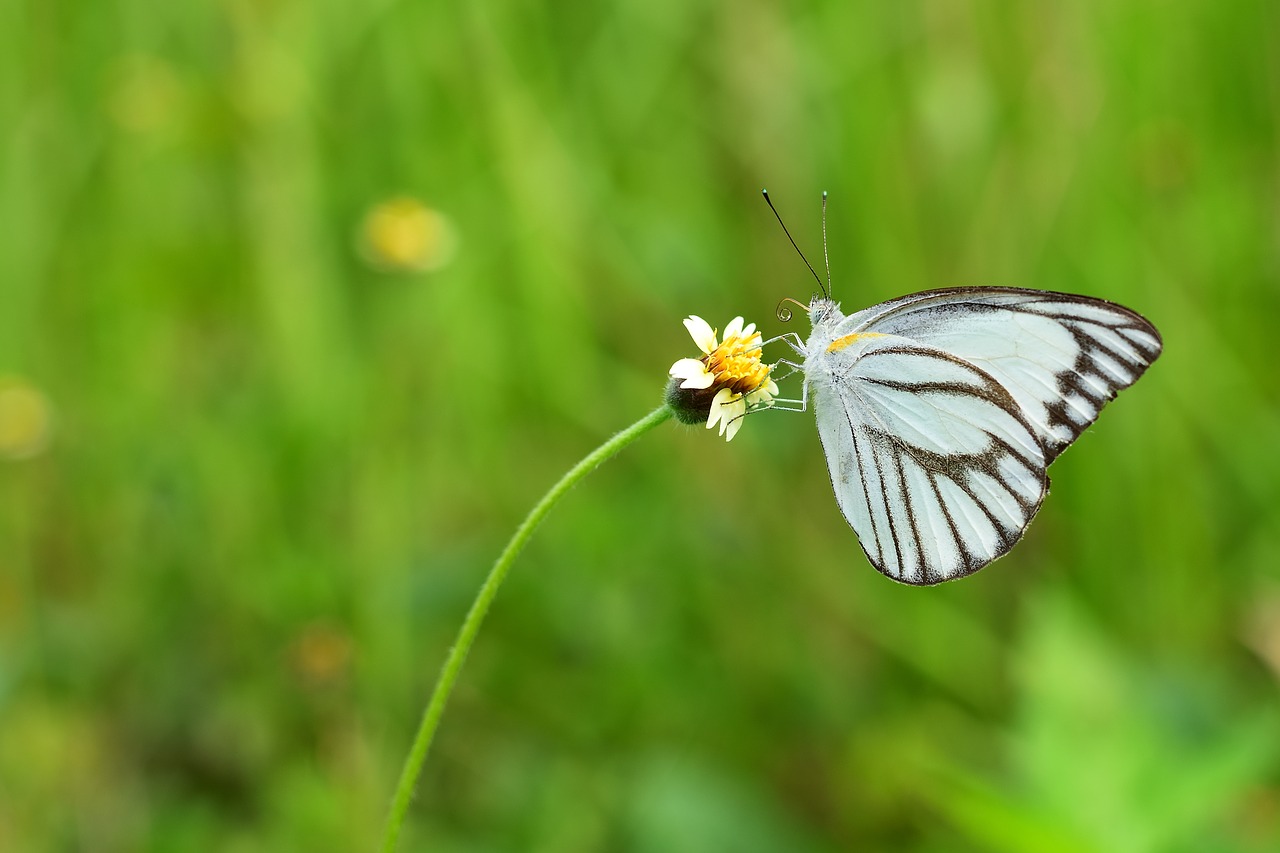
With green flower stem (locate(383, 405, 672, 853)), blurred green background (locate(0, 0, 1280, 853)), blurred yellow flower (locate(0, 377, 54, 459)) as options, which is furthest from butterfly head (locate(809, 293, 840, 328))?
blurred yellow flower (locate(0, 377, 54, 459))

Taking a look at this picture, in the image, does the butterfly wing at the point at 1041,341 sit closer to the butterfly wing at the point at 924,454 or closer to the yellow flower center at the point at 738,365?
the butterfly wing at the point at 924,454

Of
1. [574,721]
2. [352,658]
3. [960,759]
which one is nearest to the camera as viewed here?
[352,658]

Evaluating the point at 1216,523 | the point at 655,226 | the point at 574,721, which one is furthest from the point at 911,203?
the point at 574,721

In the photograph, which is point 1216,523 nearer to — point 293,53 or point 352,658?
point 352,658

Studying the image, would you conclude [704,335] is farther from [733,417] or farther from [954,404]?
[954,404]

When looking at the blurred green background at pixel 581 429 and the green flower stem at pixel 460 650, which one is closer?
the green flower stem at pixel 460 650

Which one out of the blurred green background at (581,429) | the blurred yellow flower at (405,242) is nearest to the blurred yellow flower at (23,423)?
the blurred green background at (581,429)

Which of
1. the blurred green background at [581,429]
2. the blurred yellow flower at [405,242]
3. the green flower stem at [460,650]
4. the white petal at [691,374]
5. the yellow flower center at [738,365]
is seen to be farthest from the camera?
the blurred yellow flower at [405,242]
